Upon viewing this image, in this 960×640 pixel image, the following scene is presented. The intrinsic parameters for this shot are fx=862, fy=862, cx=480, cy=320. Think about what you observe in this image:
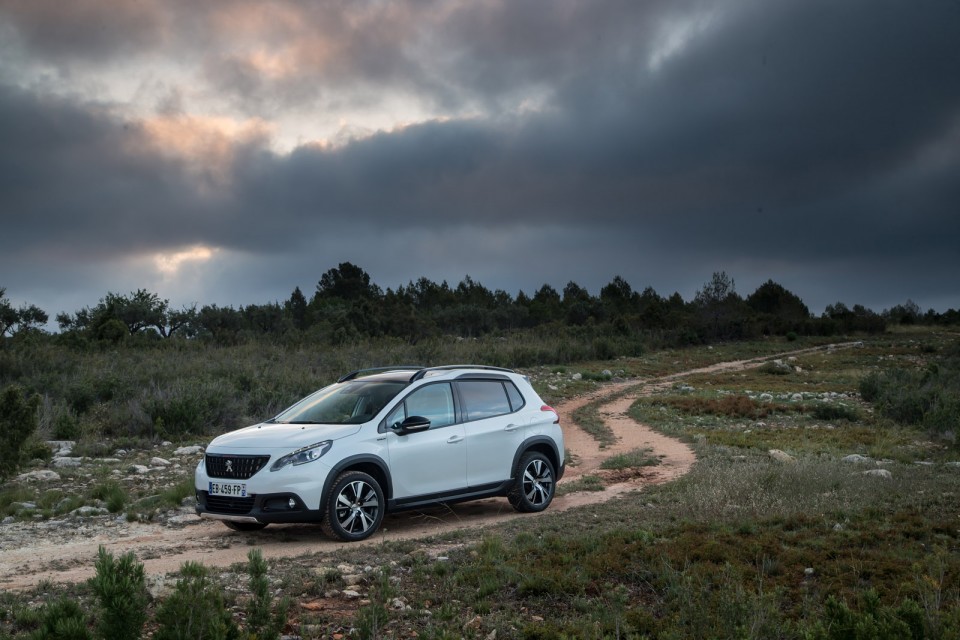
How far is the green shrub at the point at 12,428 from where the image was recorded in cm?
1256

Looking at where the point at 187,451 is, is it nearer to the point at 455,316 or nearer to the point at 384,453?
the point at 384,453

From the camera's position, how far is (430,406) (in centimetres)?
1057

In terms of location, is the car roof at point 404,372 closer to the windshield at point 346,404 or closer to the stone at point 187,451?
the windshield at point 346,404

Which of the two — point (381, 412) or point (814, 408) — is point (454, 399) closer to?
point (381, 412)

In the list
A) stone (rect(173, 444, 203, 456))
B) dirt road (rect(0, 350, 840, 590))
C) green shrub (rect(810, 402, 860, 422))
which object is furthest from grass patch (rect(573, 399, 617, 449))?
stone (rect(173, 444, 203, 456))

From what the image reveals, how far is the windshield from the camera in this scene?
402 inches

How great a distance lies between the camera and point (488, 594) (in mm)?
6953

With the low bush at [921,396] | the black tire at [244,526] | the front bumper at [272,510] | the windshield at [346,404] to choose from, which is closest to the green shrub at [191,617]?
the front bumper at [272,510]

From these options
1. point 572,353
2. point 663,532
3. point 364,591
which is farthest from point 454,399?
point 572,353

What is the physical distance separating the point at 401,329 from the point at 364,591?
169 feet

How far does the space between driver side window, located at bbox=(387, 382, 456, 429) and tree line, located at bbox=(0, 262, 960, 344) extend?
22.2 m

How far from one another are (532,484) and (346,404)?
8.91ft

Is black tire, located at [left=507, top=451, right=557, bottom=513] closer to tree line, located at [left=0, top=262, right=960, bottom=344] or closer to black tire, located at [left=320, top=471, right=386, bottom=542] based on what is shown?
black tire, located at [left=320, top=471, right=386, bottom=542]

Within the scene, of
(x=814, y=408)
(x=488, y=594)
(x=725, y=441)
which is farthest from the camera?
(x=814, y=408)
